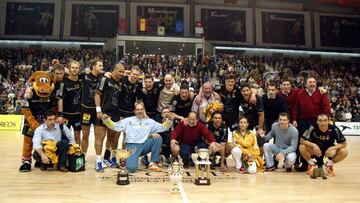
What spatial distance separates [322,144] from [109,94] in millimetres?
3842

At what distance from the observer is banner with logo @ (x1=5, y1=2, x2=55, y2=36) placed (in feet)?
89.0

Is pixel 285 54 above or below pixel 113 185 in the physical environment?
above

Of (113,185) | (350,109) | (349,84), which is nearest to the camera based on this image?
(113,185)

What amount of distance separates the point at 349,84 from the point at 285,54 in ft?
22.1

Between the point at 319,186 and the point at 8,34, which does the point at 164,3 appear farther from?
the point at 319,186

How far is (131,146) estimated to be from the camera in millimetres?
6273

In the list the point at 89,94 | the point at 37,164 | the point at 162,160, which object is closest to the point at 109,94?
the point at 89,94

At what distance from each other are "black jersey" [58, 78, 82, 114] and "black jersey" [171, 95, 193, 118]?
176 centimetres

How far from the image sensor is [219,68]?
2331 cm

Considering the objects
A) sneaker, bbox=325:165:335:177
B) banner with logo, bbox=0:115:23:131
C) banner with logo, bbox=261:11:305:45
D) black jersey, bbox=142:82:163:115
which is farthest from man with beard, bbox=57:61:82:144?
banner with logo, bbox=261:11:305:45

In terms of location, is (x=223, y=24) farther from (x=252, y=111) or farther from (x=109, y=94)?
(x=109, y=94)

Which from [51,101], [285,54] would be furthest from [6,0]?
[51,101]

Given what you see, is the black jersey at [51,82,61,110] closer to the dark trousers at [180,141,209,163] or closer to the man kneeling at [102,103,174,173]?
the man kneeling at [102,103,174,173]

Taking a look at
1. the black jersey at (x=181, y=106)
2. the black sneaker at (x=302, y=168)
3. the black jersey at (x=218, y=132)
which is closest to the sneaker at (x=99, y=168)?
the black jersey at (x=181, y=106)
